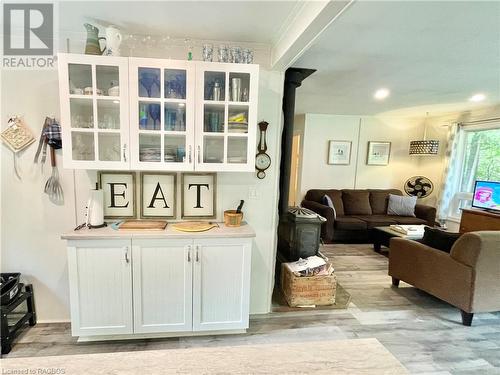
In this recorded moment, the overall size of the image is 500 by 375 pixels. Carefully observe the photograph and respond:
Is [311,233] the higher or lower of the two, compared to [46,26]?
lower

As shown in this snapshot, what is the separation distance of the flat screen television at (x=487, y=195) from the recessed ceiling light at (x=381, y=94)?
6.99 ft

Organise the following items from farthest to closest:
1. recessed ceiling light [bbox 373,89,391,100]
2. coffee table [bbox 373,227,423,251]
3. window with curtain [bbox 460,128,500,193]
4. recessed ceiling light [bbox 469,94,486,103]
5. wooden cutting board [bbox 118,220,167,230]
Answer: window with curtain [bbox 460,128,500,193]
coffee table [bbox 373,227,423,251]
recessed ceiling light [bbox 469,94,486,103]
recessed ceiling light [bbox 373,89,391,100]
wooden cutting board [bbox 118,220,167,230]

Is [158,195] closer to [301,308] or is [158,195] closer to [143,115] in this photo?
[143,115]

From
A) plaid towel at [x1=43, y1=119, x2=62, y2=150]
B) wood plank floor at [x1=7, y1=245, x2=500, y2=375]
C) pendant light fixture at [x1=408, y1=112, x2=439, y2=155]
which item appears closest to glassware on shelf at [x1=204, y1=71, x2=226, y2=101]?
plaid towel at [x1=43, y1=119, x2=62, y2=150]

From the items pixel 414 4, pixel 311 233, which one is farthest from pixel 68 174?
pixel 414 4

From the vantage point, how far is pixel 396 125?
18.6ft

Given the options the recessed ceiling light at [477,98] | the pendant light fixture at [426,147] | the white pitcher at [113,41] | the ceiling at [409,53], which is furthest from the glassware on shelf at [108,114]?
the pendant light fixture at [426,147]

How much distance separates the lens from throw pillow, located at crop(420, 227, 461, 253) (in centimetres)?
269

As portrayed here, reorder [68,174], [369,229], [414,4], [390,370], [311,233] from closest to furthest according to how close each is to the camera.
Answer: [390,370] < [414,4] < [68,174] < [311,233] < [369,229]

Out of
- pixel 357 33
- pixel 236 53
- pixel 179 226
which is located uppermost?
pixel 357 33

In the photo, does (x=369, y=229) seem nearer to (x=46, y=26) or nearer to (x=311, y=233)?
(x=311, y=233)

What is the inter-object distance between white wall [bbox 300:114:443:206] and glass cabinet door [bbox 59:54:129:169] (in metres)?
4.05

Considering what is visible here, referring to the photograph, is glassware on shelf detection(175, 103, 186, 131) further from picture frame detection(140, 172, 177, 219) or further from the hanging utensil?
the hanging utensil

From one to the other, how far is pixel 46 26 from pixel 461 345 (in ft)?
13.5
